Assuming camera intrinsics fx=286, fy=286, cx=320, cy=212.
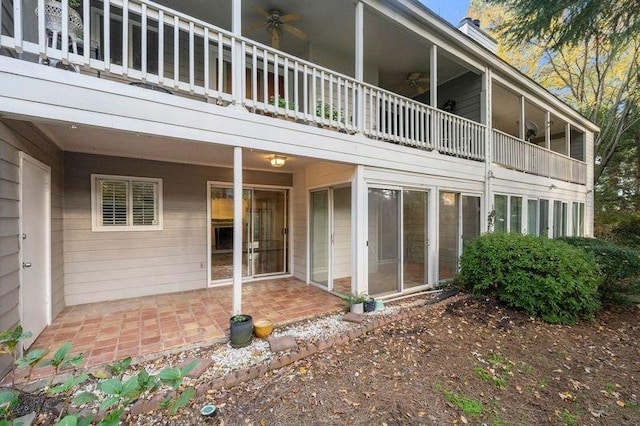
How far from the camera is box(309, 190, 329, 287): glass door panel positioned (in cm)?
598

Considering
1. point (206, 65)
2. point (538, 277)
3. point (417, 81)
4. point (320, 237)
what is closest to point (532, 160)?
point (417, 81)

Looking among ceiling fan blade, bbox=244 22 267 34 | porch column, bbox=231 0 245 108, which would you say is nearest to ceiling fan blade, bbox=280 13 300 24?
ceiling fan blade, bbox=244 22 267 34

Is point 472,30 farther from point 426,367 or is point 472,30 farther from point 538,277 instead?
point 426,367

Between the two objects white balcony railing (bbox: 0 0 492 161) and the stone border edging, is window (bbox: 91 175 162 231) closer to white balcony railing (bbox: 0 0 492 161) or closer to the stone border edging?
white balcony railing (bbox: 0 0 492 161)

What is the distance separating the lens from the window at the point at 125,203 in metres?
4.88

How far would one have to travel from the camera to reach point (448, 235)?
643 cm

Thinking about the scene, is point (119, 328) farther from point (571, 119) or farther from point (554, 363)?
point (571, 119)

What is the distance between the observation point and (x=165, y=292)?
539 cm

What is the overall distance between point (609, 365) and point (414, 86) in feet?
24.6

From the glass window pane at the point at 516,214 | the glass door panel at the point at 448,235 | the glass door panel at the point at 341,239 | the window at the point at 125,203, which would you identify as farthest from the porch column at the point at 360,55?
the glass window pane at the point at 516,214

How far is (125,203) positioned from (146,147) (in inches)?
50.8

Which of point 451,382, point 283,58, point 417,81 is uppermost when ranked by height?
point 417,81

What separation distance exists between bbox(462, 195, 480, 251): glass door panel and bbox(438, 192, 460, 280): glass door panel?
25 cm

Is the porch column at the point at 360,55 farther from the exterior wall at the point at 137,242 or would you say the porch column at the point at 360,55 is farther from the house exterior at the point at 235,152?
the exterior wall at the point at 137,242
